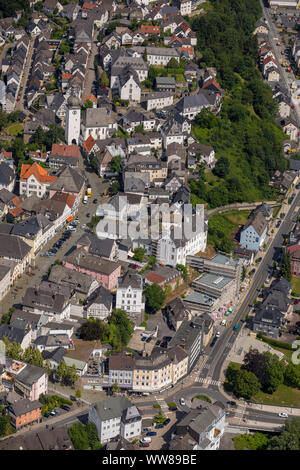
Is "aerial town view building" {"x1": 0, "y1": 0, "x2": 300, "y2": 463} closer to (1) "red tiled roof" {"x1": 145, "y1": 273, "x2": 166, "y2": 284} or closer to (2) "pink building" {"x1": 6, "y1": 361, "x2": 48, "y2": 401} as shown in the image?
(1) "red tiled roof" {"x1": 145, "y1": 273, "x2": 166, "y2": 284}

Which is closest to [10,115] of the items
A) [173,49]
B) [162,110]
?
[162,110]

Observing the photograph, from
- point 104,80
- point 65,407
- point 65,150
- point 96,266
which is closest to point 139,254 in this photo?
point 96,266

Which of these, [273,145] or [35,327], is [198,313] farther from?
[273,145]

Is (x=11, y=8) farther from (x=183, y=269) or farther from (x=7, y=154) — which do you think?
(x=183, y=269)

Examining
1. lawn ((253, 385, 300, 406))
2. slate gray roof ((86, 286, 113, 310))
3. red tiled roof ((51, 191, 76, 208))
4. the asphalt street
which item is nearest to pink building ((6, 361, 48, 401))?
slate gray roof ((86, 286, 113, 310))

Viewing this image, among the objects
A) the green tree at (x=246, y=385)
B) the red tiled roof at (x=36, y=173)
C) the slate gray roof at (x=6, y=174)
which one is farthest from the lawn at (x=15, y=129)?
the green tree at (x=246, y=385)

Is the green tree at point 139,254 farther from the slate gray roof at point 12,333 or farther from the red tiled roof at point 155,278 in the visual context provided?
the slate gray roof at point 12,333

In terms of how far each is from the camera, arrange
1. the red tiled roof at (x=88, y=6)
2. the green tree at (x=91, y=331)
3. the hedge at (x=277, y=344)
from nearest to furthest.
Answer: the green tree at (x=91, y=331)
the hedge at (x=277, y=344)
the red tiled roof at (x=88, y=6)
